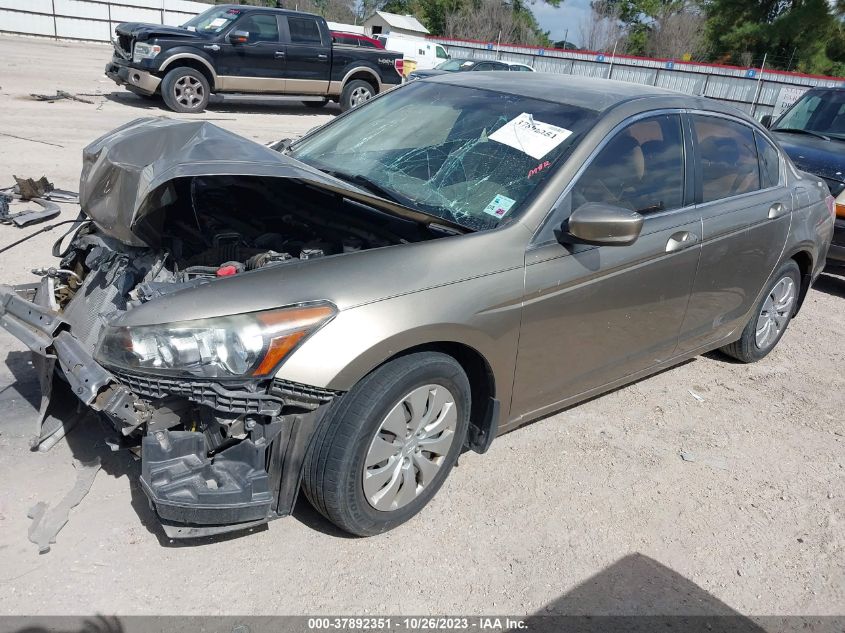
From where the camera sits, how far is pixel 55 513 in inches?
118

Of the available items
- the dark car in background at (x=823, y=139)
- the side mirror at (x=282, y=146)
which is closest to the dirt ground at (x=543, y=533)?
the side mirror at (x=282, y=146)

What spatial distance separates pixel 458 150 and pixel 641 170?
0.96 metres

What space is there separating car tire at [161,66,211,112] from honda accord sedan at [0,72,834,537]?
395 inches

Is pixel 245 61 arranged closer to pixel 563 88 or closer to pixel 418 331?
pixel 563 88

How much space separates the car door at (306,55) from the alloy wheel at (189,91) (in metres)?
1.93

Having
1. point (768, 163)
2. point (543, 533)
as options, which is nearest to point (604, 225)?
point (543, 533)

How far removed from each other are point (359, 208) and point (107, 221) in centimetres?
116

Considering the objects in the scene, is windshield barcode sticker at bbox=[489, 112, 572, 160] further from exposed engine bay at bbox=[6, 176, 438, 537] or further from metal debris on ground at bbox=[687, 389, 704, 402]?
metal debris on ground at bbox=[687, 389, 704, 402]

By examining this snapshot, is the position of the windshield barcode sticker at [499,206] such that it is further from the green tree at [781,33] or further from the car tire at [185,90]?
the green tree at [781,33]

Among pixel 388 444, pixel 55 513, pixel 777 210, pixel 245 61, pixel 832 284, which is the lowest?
pixel 832 284

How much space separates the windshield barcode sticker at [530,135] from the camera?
11.6 ft

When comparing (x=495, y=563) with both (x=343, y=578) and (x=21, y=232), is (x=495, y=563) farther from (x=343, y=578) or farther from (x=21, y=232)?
(x=21, y=232)

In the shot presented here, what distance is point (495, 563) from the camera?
3.07 metres

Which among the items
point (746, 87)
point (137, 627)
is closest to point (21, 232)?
point (137, 627)
